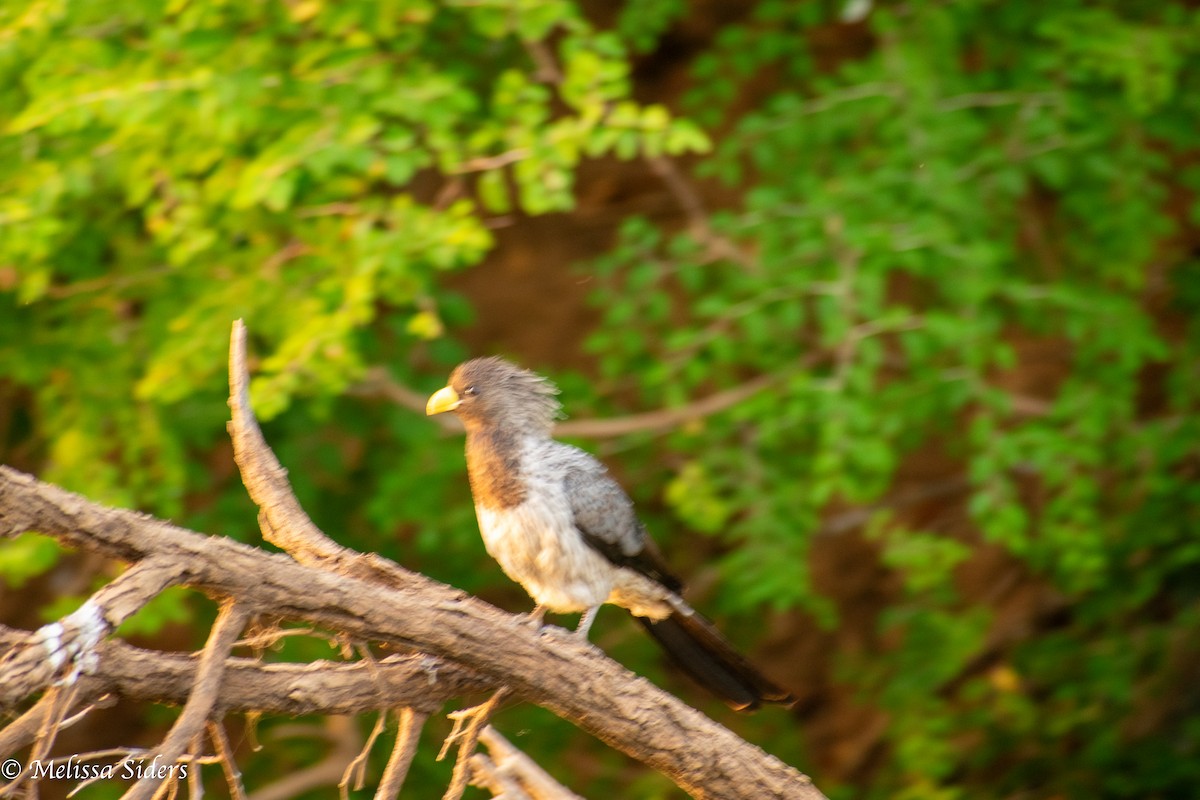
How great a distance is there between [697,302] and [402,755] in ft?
9.06

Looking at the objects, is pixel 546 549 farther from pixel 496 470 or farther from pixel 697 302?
pixel 697 302

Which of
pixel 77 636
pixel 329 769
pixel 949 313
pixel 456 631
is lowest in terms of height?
pixel 329 769

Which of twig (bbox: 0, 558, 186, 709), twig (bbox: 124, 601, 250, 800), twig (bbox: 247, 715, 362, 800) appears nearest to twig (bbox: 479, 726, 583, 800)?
twig (bbox: 124, 601, 250, 800)

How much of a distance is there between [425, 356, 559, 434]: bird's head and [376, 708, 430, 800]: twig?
0.87 metres

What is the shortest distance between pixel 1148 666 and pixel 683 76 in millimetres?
3308

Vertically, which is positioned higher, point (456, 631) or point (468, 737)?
point (456, 631)

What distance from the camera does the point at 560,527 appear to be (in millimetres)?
3207

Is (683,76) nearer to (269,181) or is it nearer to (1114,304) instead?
(1114,304)

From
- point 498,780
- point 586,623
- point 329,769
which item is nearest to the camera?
point 498,780

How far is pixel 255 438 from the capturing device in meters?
2.79

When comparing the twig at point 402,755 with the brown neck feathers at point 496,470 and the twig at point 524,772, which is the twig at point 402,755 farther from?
the brown neck feathers at point 496,470

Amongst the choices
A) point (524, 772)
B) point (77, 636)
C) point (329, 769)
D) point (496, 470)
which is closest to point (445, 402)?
point (496, 470)

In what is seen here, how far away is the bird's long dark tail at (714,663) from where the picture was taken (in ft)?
10.9

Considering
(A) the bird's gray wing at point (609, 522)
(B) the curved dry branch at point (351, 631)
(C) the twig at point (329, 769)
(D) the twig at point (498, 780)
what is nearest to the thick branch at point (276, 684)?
(B) the curved dry branch at point (351, 631)
